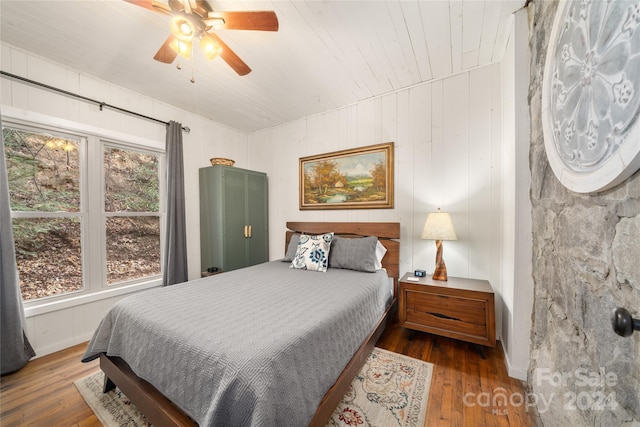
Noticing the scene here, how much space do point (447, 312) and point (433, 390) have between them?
654 mm

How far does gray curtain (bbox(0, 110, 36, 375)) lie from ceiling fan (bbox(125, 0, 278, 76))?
5.54ft

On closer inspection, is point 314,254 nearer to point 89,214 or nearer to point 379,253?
point 379,253

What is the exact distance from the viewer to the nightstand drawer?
6.43ft

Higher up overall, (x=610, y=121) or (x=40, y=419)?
(x=610, y=121)

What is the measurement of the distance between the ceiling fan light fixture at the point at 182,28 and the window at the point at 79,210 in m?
1.70

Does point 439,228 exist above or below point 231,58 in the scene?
below

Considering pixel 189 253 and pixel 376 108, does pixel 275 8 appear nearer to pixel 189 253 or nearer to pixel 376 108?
pixel 376 108

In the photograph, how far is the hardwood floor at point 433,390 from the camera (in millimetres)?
1422

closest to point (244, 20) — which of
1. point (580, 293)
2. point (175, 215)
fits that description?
point (580, 293)

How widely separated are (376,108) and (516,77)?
1.42 meters

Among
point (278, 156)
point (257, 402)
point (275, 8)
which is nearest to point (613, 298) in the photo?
point (257, 402)

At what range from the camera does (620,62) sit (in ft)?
2.22

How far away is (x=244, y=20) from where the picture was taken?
1437mm

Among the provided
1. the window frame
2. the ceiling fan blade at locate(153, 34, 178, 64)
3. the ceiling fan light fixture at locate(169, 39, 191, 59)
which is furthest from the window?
the ceiling fan light fixture at locate(169, 39, 191, 59)
